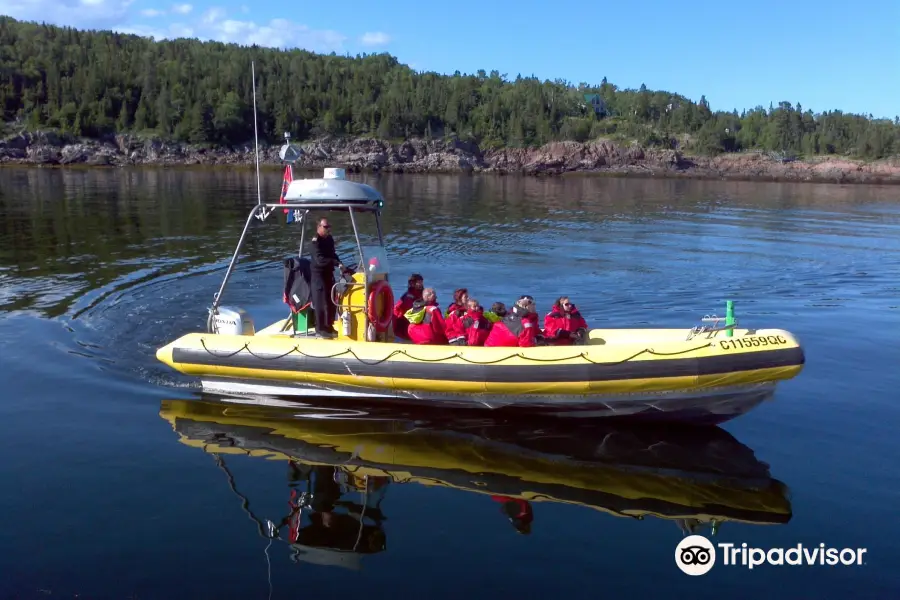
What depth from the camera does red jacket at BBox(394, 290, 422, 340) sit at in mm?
9812

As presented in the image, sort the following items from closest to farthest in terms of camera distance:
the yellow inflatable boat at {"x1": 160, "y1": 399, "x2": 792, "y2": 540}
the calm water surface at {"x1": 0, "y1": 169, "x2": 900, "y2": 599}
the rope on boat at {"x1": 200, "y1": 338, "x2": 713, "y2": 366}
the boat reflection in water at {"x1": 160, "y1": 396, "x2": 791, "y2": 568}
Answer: the calm water surface at {"x1": 0, "y1": 169, "x2": 900, "y2": 599}, the boat reflection in water at {"x1": 160, "y1": 396, "x2": 791, "y2": 568}, the yellow inflatable boat at {"x1": 160, "y1": 399, "x2": 792, "y2": 540}, the rope on boat at {"x1": 200, "y1": 338, "x2": 713, "y2": 366}

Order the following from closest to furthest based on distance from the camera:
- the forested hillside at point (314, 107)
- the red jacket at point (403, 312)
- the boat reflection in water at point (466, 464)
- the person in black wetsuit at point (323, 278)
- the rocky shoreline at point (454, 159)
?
1. the boat reflection in water at point (466, 464)
2. the person in black wetsuit at point (323, 278)
3. the red jacket at point (403, 312)
4. the rocky shoreline at point (454, 159)
5. the forested hillside at point (314, 107)

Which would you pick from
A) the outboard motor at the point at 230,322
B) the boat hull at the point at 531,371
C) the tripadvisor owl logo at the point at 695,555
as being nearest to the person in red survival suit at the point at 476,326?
the boat hull at the point at 531,371

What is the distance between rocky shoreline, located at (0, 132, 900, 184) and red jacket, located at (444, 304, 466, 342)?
7642 cm

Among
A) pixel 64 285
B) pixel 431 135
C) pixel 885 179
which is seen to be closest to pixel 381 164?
pixel 431 135

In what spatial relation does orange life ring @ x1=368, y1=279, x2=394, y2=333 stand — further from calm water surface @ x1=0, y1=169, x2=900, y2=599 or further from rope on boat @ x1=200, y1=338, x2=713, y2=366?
calm water surface @ x1=0, y1=169, x2=900, y2=599

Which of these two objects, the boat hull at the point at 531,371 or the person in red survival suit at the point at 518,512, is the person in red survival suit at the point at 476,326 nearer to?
the boat hull at the point at 531,371

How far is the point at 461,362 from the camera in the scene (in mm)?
8344

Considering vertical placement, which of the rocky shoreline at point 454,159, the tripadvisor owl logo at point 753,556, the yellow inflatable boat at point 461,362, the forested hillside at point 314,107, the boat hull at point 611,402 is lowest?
the tripadvisor owl logo at point 753,556

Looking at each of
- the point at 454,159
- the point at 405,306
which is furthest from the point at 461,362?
the point at 454,159

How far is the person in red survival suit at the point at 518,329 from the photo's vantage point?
8.78 metres

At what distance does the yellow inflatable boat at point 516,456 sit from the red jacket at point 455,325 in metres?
1.07

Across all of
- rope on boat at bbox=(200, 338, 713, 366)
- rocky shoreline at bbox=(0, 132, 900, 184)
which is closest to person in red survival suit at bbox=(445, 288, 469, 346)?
rope on boat at bbox=(200, 338, 713, 366)

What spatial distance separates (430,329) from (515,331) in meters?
1.13
